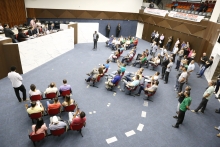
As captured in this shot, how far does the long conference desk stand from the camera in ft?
22.9

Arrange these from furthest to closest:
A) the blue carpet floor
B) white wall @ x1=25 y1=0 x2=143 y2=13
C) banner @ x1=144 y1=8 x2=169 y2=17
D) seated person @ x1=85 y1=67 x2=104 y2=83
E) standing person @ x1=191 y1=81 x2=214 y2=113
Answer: banner @ x1=144 y1=8 x2=169 y2=17 < white wall @ x1=25 y1=0 x2=143 y2=13 < seated person @ x1=85 y1=67 x2=104 y2=83 < standing person @ x1=191 y1=81 x2=214 y2=113 < the blue carpet floor

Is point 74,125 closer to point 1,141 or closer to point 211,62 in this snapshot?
point 1,141

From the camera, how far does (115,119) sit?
5246mm

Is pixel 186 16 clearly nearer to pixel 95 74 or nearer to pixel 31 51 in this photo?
pixel 95 74

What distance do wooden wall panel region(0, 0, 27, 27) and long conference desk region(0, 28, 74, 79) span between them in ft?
16.4

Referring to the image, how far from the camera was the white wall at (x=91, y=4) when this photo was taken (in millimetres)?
13660

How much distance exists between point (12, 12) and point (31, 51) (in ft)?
21.2

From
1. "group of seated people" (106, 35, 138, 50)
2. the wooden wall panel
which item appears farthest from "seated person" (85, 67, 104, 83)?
the wooden wall panel

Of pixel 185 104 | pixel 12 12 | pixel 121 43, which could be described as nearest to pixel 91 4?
pixel 121 43

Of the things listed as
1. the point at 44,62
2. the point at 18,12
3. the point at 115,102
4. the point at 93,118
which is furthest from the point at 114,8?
the point at 93,118

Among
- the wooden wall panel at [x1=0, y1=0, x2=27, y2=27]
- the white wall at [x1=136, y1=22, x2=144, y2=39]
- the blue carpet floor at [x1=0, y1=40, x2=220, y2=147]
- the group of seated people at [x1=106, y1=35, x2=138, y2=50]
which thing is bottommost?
the blue carpet floor at [x1=0, y1=40, x2=220, y2=147]

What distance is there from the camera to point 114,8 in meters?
17.0

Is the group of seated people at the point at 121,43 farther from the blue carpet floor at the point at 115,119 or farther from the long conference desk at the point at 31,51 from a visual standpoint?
the blue carpet floor at the point at 115,119

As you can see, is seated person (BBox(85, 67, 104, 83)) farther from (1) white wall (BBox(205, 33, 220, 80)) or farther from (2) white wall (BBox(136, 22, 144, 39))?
(2) white wall (BBox(136, 22, 144, 39))
